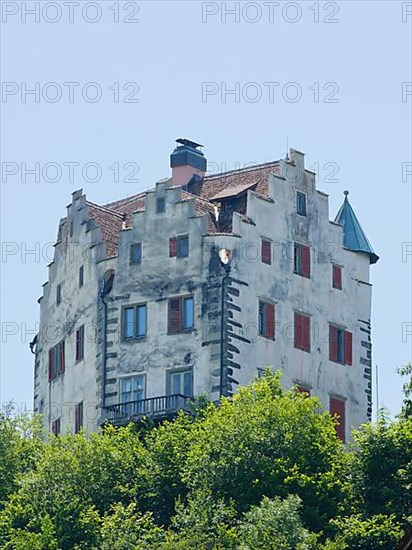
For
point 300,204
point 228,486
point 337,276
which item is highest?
point 300,204

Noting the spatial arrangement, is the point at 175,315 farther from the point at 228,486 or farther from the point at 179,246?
the point at 228,486

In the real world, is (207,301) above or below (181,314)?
above

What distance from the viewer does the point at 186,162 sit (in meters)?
134

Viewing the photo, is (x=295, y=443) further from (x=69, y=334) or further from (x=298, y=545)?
→ (x=69, y=334)

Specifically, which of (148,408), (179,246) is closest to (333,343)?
(179,246)

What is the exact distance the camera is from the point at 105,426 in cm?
12200

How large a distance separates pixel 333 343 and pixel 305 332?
2.16m

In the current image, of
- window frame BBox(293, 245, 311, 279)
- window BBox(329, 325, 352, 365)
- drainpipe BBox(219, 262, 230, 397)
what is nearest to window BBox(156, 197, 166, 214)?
drainpipe BBox(219, 262, 230, 397)

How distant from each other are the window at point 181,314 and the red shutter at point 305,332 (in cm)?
602

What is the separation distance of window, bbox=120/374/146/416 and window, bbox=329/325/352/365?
980 centimetres

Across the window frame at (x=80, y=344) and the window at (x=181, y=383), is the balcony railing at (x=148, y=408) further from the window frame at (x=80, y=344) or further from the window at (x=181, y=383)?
the window frame at (x=80, y=344)

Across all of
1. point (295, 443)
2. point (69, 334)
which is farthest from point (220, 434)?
point (69, 334)

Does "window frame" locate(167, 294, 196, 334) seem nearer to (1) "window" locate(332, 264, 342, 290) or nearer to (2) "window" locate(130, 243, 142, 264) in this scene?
(2) "window" locate(130, 243, 142, 264)

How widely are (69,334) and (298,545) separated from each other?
103 feet
